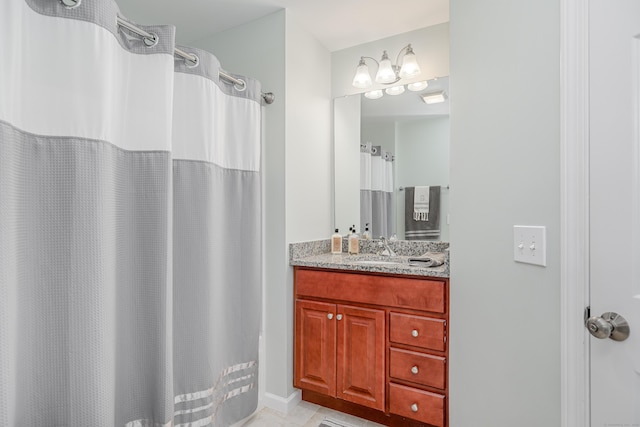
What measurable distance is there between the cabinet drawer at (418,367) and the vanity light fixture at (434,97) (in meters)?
1.64

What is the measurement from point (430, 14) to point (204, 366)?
2489 mm

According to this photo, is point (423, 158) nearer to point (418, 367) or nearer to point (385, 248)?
point (385, 248)

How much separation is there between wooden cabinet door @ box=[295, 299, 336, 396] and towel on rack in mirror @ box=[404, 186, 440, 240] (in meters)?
0.80

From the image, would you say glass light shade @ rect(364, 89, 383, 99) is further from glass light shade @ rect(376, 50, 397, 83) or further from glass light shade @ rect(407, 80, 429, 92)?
glass light shade @ rect(407, 80, 429, 92)

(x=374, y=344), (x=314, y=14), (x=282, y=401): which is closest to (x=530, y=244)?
(x=374, y=344)

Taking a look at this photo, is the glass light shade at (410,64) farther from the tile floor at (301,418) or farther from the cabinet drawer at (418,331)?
the tile floor at (301,418)

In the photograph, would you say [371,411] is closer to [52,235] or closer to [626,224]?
[626,224]

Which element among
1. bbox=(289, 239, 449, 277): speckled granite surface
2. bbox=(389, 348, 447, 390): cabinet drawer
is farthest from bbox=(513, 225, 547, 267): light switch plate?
bbox=(389, 348, 447, 390): cabinet drawer

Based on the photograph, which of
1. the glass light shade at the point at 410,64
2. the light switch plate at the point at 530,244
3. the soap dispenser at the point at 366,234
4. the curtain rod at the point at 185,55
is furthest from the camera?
the soap dispenser at the point at 366,234

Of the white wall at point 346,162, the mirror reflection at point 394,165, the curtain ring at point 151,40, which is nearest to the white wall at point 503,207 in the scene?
the mirror reflection at point 394,165

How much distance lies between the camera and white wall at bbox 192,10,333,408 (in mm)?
2025

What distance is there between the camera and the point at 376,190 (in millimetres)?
2430

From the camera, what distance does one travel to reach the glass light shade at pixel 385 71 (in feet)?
7.36

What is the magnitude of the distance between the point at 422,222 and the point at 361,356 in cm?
100
